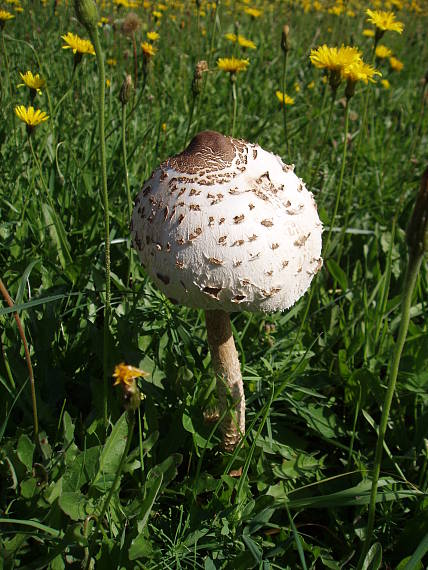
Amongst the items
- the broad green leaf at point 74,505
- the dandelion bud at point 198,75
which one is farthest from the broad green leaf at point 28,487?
the dandelion bud at point 198,75

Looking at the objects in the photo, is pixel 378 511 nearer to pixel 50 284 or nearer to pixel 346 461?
pixel 346 461

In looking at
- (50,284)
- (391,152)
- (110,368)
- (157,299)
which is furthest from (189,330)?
(391,152)

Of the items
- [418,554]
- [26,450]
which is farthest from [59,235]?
[418,554]

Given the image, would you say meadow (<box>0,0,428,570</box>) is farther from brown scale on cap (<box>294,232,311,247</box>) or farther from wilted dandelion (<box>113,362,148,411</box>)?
brown scale on cap (<box>294,232,311,247</box>)

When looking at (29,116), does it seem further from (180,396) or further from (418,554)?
(418,554)

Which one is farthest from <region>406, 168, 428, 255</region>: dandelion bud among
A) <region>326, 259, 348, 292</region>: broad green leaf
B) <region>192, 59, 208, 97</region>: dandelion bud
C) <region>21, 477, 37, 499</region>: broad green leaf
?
<region>326, 259, 348, 292</region>: broad green leaf

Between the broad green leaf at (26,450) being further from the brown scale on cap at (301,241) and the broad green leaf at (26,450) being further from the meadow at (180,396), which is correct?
the brown scale on cap at (301,241)
